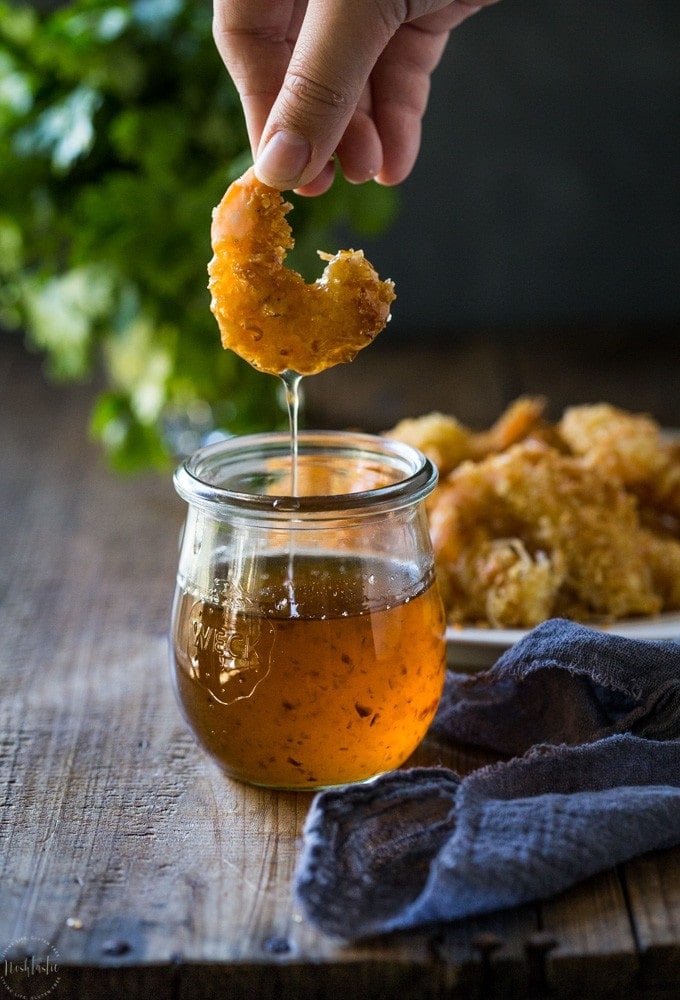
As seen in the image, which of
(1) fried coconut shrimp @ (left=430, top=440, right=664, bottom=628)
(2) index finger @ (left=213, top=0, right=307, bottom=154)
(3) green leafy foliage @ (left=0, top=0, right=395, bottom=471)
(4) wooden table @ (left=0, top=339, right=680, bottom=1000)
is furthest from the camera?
(3) green leafy foliage @ (left=0, top=0, right=395, bottom=471)

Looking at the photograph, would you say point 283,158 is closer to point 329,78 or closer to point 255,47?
point 329,78

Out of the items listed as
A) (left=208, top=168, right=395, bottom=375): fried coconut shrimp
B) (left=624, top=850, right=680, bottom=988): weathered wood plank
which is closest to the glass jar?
(left=208, top=168, right=395, bottom=375): fried coconut shrimp

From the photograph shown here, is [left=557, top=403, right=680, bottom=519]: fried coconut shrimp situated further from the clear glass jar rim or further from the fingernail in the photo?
the fingernail

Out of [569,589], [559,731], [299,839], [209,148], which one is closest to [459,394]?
[209,148]

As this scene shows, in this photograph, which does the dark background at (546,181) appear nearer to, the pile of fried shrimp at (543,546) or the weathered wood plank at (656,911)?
the pile of fried shrimp at (543,546)

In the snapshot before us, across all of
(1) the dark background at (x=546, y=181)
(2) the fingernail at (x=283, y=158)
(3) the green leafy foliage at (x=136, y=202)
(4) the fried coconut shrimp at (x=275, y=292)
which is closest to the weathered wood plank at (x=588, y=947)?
(4) the fried coconut shrimp at (x=275, y=292)

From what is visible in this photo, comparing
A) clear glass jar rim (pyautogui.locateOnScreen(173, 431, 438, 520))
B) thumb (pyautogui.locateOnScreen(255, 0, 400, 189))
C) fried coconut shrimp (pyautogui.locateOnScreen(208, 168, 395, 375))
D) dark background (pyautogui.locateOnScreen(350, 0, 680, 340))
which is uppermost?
thumb (pyautogui.locateOnScreen(255, 0, 400, 189))
